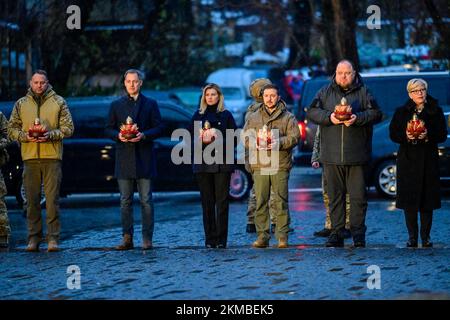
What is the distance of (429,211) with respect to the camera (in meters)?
13.0

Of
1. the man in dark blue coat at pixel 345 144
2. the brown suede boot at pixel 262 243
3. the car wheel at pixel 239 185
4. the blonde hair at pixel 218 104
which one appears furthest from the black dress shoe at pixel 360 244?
the car wheel at pixel 239 185

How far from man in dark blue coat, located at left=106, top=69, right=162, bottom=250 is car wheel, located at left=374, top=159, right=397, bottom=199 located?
7.08 m

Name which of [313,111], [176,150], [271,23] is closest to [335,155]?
[313,111]

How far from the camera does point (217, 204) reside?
13414 mm

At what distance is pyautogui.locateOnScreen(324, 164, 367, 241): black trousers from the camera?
43.0 ft

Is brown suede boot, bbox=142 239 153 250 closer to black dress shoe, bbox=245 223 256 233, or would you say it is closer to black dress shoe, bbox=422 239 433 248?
black dress shoe, bbox=245 223 256 233

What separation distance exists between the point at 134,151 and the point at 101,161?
21.2ft

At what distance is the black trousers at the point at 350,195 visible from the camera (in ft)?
43.0

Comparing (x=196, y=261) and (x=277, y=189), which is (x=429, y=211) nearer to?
(x=277, y=189)

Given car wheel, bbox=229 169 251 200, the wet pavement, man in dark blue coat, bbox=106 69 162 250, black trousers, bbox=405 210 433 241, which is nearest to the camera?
the wet pavement

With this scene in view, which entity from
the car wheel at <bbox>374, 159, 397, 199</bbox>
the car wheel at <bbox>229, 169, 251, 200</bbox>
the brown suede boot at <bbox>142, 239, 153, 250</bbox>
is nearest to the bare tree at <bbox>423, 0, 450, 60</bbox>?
the car wheel at <bbox>374, 159, 397, 199</bbox>

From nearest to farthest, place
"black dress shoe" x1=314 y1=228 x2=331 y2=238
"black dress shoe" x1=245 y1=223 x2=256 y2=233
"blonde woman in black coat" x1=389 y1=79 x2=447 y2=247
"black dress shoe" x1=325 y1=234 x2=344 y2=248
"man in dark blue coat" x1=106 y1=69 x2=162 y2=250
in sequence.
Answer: "blonde woman in black coat" x1=389 y1=79 x2=447 y2=247, "black dress shoe" x1=325 y1=234 x2=344 y2=248, "man in dark blue coat" x1=106 y1=69 x2=162 y2=250, "black dress shoe" x1=314 y1=228 x2=331 y2=238, "black dress shoe" x1=245 y1=223 x2=256 y2=233

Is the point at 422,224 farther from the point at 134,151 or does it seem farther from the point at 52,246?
the point at 52,246
